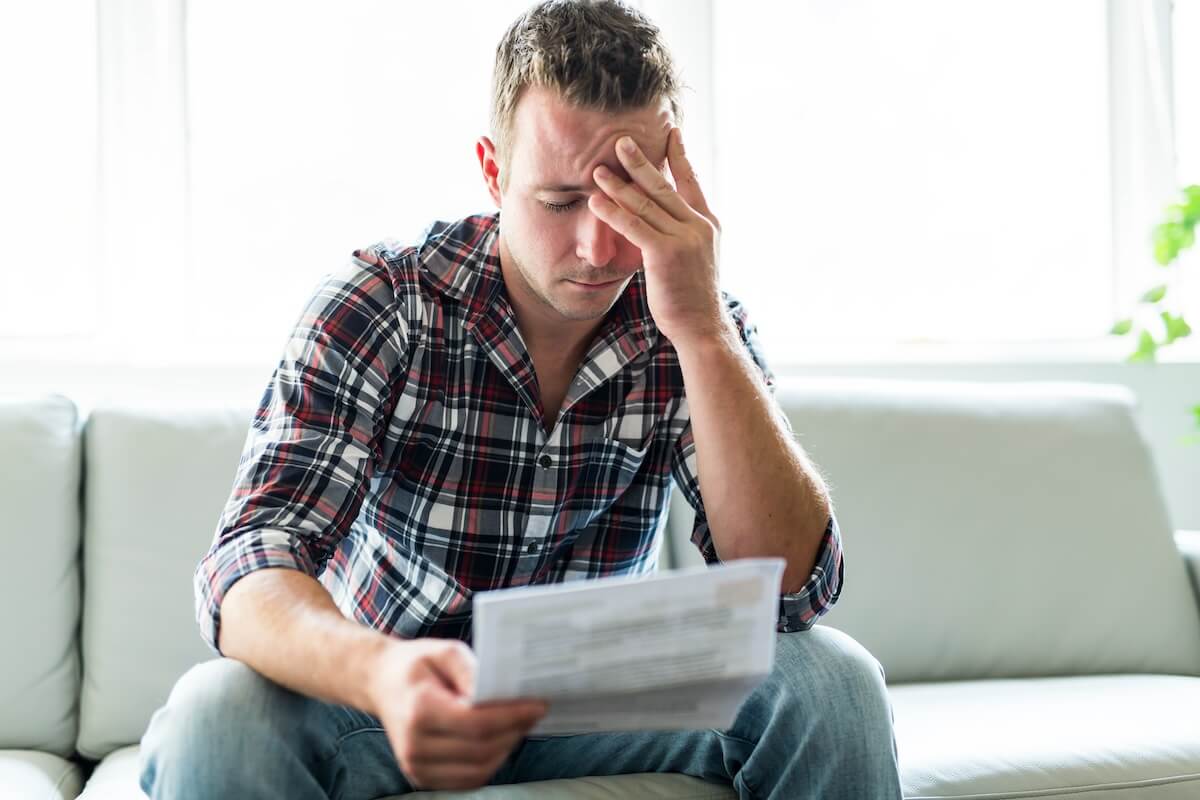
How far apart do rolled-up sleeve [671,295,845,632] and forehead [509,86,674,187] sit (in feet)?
0.79

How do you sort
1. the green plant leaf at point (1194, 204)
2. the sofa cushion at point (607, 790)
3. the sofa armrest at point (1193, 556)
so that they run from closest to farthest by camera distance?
the sofa cushion at point (607, 790), the green plant leaf at point (1194, 204), the sofa armrest at point (1193, 556)

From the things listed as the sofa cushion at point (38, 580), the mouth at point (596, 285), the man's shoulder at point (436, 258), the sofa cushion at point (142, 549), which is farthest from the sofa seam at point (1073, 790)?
the sofa cushion at point (38, 580)

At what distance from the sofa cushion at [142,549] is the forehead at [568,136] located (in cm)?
73

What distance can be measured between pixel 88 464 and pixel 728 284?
4.27 feet

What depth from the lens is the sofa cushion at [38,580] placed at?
156 cm

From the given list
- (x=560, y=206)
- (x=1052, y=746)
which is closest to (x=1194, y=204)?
(x=1052, y=746)

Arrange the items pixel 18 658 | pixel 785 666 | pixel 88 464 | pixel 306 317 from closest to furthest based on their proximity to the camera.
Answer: pixel 785 666, pixel 306 317, pixel 18 658, pixel 88 464

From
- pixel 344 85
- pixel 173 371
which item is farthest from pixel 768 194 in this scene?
pixel 173 371

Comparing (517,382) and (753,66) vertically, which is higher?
(753,66)

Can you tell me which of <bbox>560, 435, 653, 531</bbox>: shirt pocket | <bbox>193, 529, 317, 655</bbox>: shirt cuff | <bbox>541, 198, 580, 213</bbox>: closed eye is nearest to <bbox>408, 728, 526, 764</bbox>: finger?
<bbox>193, 529, 317, 655</bbox>: shirt cuff

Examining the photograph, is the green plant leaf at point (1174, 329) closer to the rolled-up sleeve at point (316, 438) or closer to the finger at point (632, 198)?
the finger at point (632, 198)

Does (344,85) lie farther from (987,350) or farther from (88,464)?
(987,350)

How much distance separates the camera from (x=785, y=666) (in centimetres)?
111

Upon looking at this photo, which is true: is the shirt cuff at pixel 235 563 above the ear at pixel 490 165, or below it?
below
